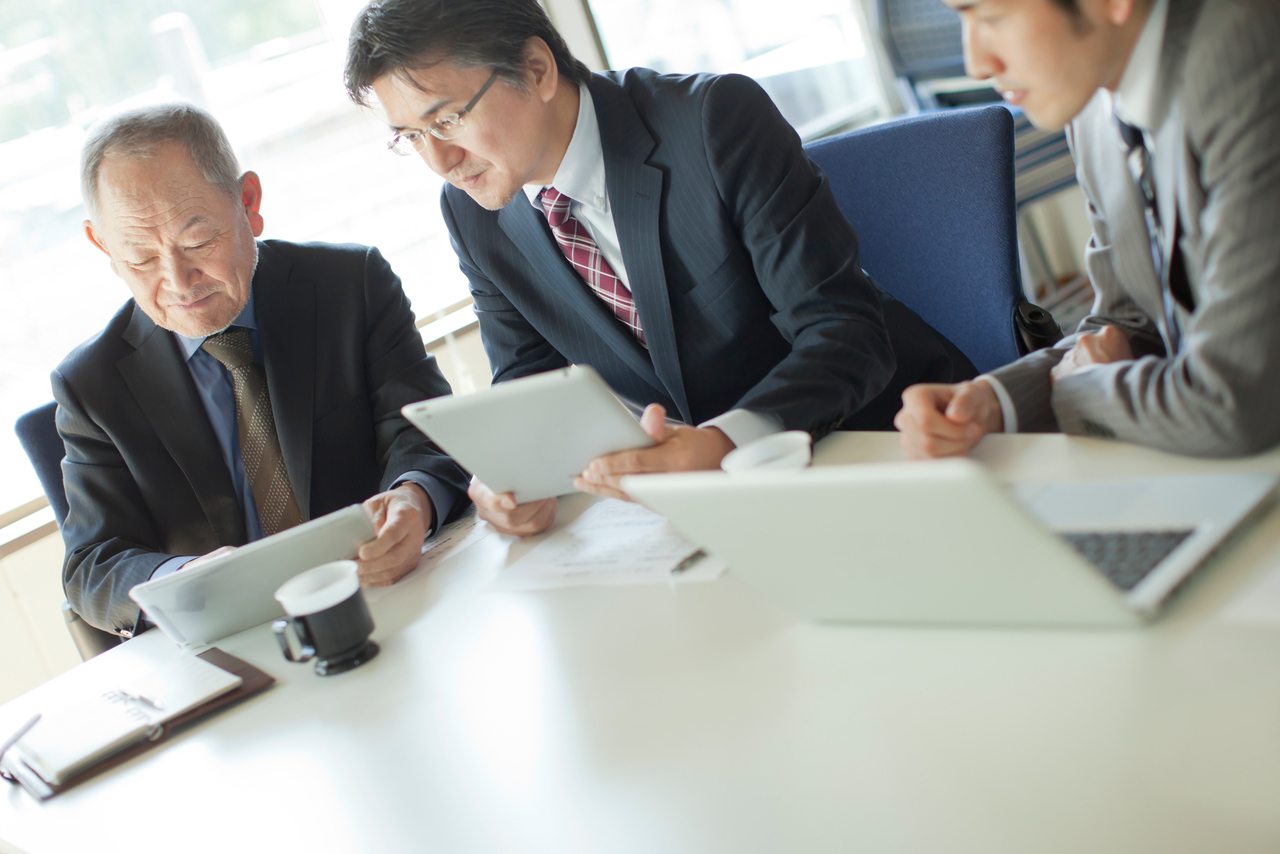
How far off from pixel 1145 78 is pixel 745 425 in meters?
0.63

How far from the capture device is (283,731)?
1104 millimetres

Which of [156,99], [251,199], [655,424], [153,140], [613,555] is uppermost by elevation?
[156,99]

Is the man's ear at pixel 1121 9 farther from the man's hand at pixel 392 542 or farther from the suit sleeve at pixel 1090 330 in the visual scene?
the man's hand at pixel 392 542

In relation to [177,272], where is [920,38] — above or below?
below

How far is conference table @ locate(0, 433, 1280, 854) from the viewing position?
25.6 inches

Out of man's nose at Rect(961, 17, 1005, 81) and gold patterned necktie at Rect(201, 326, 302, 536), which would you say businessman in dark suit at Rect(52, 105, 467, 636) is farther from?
man's nose at Rect(961, 17, 1005, 81)

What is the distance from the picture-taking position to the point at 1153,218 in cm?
110

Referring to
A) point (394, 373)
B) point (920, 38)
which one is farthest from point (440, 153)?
point (920, 38)

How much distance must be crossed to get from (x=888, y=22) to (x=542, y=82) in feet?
7.45

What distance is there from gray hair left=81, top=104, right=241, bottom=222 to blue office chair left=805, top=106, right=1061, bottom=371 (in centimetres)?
109

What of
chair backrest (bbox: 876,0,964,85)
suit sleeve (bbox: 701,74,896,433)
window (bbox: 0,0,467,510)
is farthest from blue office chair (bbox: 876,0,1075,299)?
suit sleeve (bbox: 701,74,896,433)

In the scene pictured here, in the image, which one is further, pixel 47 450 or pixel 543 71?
pixel 47 450

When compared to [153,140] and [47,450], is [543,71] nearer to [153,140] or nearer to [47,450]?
[153,140]

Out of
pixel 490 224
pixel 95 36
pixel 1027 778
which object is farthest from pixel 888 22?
pixel 1027 778
